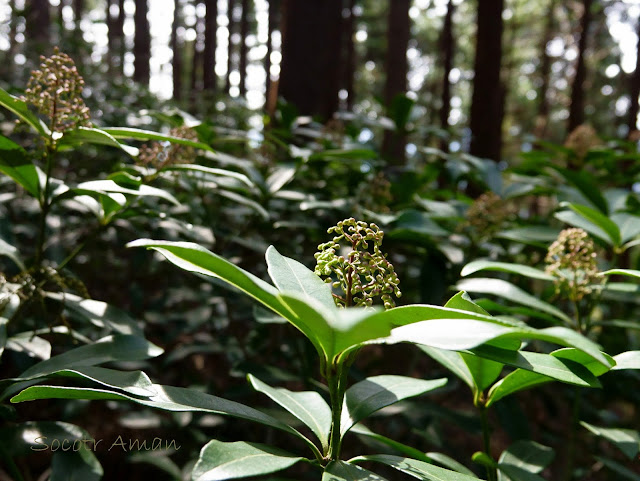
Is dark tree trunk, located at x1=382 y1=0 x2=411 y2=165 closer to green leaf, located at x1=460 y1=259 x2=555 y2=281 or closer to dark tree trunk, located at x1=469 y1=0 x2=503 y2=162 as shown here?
dark tree trunk, located at x1=469 y1=0 x2=503 y2=162

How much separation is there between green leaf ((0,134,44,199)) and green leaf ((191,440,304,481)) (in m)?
0.95

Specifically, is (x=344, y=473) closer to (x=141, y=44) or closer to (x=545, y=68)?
(x=141, y=44)

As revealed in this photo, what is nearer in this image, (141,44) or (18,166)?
(18,166)

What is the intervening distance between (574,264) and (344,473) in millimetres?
962

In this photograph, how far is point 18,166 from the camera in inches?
53.2

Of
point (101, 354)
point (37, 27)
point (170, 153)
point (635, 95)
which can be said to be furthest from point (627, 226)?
point (635, 95)

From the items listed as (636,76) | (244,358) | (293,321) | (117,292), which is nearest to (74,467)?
(293,321)

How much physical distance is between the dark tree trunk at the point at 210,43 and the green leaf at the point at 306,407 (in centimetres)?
1167

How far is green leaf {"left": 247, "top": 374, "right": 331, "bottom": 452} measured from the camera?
988mm

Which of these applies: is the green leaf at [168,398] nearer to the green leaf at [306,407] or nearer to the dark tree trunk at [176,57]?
the green leaf at [306,407]

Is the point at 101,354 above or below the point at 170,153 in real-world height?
below

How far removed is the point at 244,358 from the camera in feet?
7.12

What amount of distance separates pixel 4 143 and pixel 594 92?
879 inches

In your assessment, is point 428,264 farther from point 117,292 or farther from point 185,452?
point 117,292
